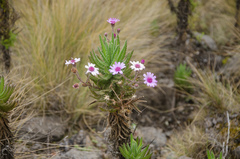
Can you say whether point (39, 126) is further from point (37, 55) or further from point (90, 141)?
point (37, 55)

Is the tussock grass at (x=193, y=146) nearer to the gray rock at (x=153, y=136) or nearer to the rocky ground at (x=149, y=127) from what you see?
the rocky ground at (x=149, y=127)

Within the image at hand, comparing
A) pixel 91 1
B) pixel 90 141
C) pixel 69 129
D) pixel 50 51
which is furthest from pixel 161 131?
pixel 91 1

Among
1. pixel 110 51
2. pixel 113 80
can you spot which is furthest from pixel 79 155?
pixel 110 51

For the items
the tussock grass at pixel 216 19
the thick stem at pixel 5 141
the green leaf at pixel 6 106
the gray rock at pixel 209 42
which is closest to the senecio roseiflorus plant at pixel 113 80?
the green leaf at pixel 6 106

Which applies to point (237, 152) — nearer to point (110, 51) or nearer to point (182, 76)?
point (182, 76)

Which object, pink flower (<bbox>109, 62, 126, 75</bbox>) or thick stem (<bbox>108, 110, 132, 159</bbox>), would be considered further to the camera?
thick stem (<bbox>108, 110, 132, 159</bbox>)

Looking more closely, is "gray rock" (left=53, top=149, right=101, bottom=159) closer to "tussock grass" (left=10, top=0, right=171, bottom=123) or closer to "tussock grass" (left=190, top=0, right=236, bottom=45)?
"tussock grass" (left=10, top=0, right=171, bottom=123)

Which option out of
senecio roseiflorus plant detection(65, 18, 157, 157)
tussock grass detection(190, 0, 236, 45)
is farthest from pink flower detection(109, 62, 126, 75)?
tussock grass detection(190, 0, 236, 45)
